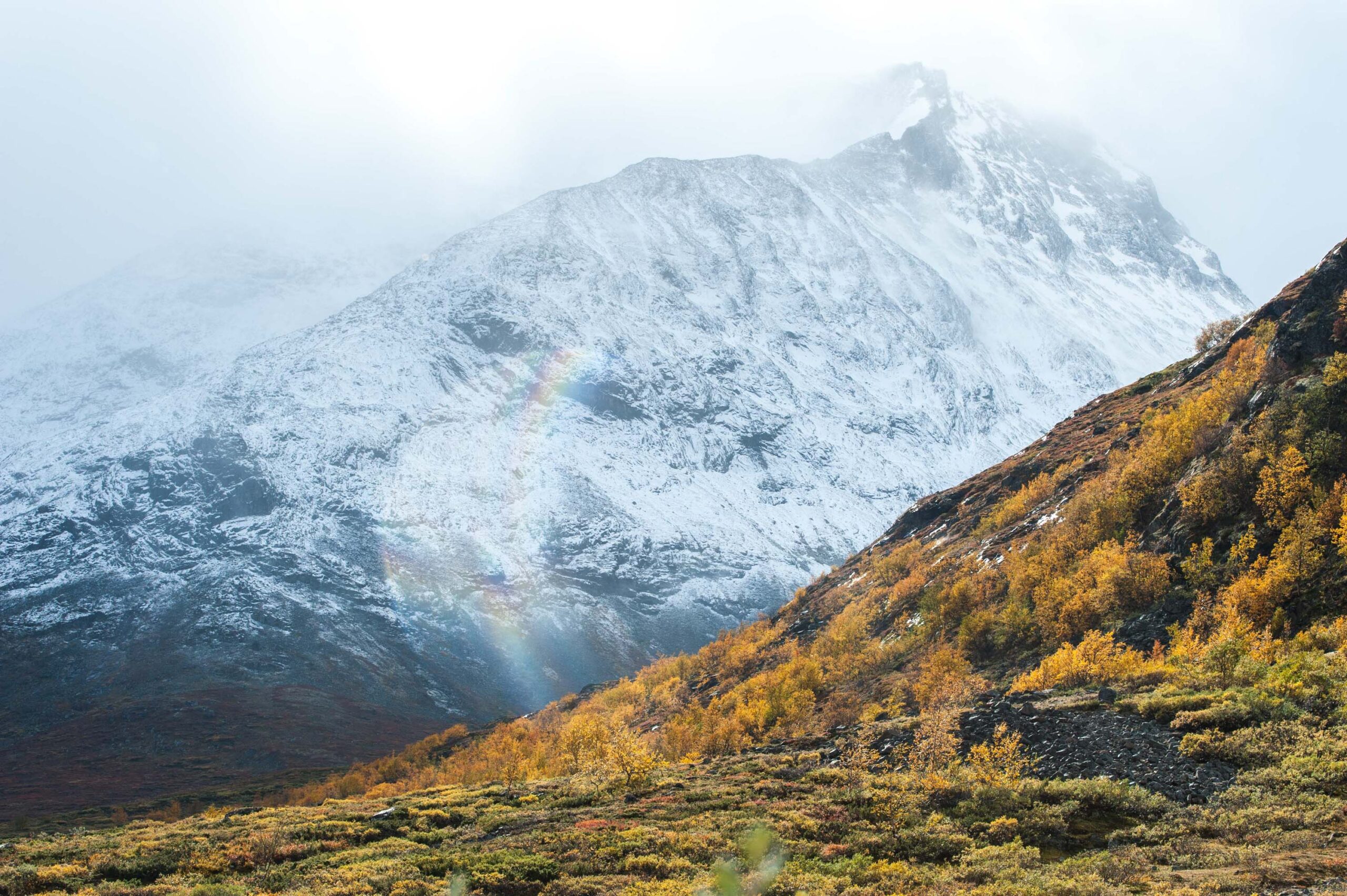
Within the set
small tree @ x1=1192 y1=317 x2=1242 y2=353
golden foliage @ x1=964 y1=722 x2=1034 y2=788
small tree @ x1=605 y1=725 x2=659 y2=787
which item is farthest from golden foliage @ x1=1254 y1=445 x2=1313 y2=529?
small tree @ x1=1192 y1=317 x2=1242 y2=353

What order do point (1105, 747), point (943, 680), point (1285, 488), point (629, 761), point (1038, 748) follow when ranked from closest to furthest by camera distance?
point (1105, 747) → point (1038, 748) → point (629, 761) → point (1285, 488) → point (943, 680)

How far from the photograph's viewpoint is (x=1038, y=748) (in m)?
30.8

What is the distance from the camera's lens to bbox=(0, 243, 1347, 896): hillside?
2181 centimetres

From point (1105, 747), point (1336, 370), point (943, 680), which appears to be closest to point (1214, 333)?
point (1336, 370)

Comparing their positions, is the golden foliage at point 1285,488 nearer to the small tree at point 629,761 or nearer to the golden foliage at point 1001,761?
the golden foliage at point 1001,761

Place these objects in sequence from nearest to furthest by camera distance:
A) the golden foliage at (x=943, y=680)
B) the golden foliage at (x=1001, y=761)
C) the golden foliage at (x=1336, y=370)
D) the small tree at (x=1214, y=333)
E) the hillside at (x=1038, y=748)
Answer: the hillside at (x=1038, y=748) → the golden foliage at (x=1001, y=761) → the golden foliage at (x=1336, y=370) → the golden foliage at (x=943, y=680) → the small tree at (x=1214, y=333)

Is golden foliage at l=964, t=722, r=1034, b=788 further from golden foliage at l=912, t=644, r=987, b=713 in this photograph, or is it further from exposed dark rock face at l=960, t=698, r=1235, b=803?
golden foliage at l=912, t=644, r=987, b=713

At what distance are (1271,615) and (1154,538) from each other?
566 inches

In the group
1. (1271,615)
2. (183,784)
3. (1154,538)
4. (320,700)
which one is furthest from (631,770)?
(320,700)

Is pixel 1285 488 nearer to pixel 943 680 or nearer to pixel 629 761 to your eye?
pixel 943 680

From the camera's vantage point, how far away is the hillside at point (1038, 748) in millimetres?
21812

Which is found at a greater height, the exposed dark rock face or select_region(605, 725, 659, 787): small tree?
select_region(605, 725, 659, 787): small tree

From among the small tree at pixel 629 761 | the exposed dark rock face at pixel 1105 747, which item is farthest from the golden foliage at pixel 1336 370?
the small tree at pixel 629 761

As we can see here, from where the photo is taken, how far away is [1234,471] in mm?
47094
